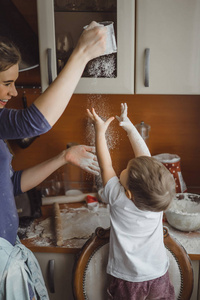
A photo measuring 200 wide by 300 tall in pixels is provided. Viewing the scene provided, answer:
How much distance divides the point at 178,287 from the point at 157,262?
160mm

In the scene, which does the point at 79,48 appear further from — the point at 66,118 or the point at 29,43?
the point at 66,118

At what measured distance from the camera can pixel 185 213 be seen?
53.4 inches

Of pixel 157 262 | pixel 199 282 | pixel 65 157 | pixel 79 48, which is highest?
pixel 79 48

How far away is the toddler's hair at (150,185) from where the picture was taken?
3.38 ft

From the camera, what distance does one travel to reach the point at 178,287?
1.24 metres

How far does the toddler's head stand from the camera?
1.03 m

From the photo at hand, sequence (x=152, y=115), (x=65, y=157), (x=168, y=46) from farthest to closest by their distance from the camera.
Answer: (x=152, y=115) < (x=65, y=157) < (x=168, y=46)

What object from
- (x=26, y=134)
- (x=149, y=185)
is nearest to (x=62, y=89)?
(x=26, y=134)

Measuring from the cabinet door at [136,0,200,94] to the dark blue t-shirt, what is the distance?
23.6 inches

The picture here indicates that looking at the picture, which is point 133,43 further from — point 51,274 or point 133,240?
point 51,274

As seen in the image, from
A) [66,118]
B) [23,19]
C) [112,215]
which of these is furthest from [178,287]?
[23,19]

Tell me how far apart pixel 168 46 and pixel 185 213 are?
71cm

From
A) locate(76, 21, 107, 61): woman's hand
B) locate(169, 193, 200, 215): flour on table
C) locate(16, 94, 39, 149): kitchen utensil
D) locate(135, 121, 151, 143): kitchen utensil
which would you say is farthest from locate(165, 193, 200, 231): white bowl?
locate(16, 94, 39, 149): kitchen utensil

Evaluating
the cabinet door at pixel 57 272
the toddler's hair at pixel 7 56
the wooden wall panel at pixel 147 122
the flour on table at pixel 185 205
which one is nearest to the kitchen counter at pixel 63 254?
the cabinet door at pixel 57 272
